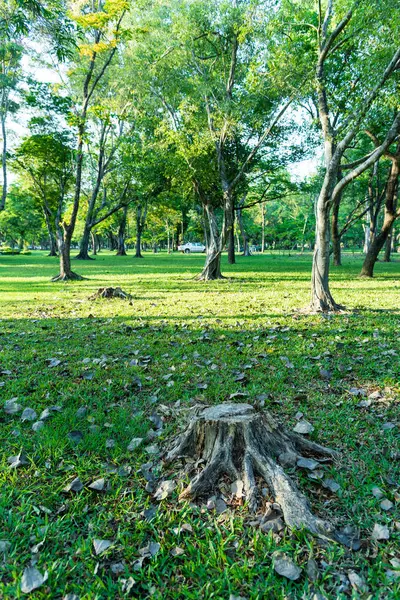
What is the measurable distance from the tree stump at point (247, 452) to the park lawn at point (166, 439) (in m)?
0.15

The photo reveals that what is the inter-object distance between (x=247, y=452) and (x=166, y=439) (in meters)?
0.88

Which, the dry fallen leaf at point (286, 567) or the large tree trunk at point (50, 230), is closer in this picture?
the dry fallen leaf at point (286, 567)

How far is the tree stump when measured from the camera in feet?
7.85

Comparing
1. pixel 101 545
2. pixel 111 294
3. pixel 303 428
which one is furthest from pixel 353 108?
pixel 101 545

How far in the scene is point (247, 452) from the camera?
264 cm

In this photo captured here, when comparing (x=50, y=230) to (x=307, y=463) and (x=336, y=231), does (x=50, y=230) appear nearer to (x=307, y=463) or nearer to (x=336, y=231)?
(x=336, y=231)

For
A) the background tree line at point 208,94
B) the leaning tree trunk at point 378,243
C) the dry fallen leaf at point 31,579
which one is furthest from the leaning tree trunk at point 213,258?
the dry fallen leaf at point 31,579

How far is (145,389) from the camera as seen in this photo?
429cm

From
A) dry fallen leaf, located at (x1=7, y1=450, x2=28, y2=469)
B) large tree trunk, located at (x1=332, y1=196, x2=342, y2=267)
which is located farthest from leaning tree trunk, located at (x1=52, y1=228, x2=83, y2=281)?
dry fallen leaf, located at (x1=7, y1=450, x2=28, y2=469)

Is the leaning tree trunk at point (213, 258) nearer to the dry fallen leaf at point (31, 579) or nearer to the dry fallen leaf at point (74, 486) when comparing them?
the dry fallen leaf at point (74, 486)

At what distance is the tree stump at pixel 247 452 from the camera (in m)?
2.39

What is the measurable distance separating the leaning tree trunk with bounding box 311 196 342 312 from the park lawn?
2.53 feet

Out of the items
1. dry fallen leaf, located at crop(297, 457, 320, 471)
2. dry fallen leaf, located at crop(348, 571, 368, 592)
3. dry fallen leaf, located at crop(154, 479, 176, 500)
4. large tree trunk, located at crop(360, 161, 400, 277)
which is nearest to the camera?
dry fallen leaf, located at crop(348, 571, 368, 592)

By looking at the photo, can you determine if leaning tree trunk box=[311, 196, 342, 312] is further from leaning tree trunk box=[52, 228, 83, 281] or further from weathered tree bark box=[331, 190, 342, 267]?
weathered tree bark box=[331, 190, 342, 267]
